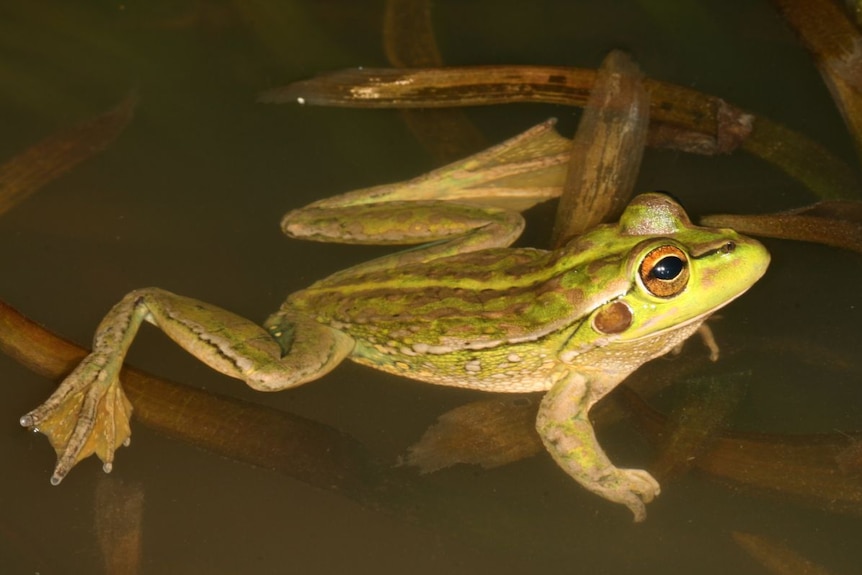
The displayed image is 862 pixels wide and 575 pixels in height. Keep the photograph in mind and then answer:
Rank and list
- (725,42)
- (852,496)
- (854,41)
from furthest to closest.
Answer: (725,42) < (854,41) < (852,496)

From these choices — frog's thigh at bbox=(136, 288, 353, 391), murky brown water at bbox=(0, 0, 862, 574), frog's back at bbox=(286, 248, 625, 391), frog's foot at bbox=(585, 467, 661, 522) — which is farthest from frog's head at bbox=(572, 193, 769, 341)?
frog's thigh at bbox=(136, 288, 353, 391)

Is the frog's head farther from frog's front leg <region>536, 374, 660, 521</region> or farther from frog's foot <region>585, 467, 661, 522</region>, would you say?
frog's foot <region>585, 467, 661, 522</region>

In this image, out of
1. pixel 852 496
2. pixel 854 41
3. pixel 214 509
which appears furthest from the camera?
A: pixel 854 41

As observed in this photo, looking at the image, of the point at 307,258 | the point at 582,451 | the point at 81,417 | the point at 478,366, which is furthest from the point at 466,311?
the point at 81,417

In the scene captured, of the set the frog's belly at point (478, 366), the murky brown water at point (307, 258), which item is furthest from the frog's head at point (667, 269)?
the murky brown water at point (307, 258)

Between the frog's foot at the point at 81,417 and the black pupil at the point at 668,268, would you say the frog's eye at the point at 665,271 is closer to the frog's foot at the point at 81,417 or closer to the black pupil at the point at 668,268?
the black pupil at the point at 668,268

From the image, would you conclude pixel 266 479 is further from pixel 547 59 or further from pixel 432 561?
pixel 547 59

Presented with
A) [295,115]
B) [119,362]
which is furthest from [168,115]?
[119,362]

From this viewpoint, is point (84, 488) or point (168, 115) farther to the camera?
point (168, 115)
